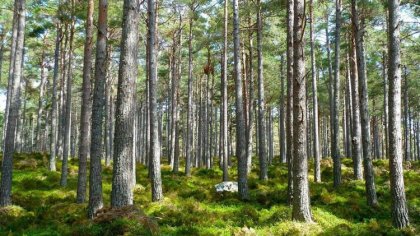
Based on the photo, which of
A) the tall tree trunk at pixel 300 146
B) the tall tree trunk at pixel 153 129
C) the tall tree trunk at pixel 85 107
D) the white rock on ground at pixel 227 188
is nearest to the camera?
the tall tree trunk at pixel 300 146

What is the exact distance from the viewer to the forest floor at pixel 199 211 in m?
8.13

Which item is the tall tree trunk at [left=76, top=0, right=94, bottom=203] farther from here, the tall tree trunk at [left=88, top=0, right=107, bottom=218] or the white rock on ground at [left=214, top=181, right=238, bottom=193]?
the white rock on ground at [left=214, top=181, right=238, bottom=193]

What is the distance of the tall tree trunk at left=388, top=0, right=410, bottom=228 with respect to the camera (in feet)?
29.8

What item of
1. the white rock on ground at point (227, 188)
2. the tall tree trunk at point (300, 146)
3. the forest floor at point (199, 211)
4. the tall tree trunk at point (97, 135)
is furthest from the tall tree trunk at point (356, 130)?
the tall tree trunk at point (97, 135)

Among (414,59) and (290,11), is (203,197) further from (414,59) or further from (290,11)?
(414,59)

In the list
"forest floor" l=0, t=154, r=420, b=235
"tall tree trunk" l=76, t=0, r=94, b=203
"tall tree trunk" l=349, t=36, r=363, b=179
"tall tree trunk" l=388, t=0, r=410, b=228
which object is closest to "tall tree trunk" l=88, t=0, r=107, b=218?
"forest floor" l=0, t=154, r=420, b=235

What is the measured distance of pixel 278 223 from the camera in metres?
9.01

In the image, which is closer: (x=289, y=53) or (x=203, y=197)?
(x=289, y=53)

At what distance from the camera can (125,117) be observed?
797cm

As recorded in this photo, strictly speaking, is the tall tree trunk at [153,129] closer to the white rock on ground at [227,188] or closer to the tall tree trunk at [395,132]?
the white rock on ground at [227,188]

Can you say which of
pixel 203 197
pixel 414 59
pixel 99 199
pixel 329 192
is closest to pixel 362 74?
pixel 329 192

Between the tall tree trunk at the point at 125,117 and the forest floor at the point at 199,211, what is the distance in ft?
1.53

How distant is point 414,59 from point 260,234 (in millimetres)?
26804

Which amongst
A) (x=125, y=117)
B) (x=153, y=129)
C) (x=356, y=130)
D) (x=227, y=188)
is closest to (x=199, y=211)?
(x=153, y=129)
